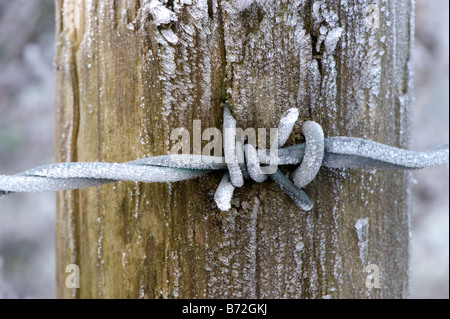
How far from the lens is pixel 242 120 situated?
2.16ft

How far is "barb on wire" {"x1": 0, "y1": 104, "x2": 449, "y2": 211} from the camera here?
2.05 feet

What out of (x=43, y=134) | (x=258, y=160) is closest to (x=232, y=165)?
(x=258, y=160)

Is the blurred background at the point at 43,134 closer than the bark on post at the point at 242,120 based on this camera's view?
No

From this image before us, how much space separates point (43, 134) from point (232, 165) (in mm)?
3577

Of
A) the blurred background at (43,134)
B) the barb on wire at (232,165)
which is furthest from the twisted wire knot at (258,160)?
the blurred background at (43,134)

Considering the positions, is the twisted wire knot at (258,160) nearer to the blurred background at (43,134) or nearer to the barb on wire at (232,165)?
the barb on wire at (232,165)

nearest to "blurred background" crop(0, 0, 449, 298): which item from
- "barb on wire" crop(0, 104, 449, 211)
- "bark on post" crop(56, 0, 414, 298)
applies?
"bark on post" crop(56, 0, 414, 298)

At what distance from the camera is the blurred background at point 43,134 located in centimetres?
348

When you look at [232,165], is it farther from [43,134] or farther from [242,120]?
[43,134]

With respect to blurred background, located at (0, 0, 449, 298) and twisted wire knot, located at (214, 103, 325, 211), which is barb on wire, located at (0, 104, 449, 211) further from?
blurred background, located at (0, 0, 449, 298)

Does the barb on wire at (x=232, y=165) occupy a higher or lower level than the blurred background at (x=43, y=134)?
lower

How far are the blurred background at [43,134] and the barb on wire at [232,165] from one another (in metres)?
3.14

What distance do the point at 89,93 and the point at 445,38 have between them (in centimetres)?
381
